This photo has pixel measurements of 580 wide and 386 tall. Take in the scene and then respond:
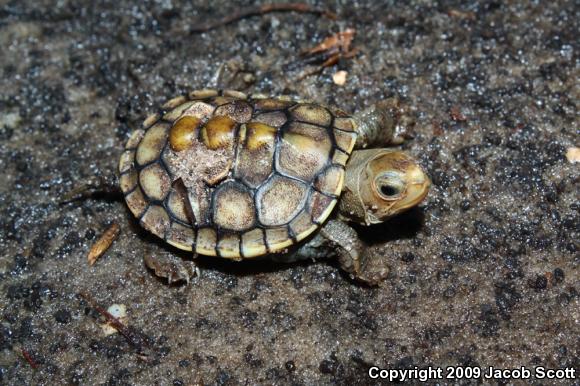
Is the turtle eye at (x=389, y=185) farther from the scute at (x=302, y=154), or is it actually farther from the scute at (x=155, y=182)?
the scute at (x=155, y=182)

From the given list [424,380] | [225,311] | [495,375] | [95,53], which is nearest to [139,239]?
[225,311]

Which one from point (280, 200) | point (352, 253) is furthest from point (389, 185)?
point (280, 200)

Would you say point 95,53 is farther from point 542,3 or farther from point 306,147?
point 542,3

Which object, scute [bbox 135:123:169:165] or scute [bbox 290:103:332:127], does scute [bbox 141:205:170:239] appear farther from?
scute [bbox 290:103:332:127]

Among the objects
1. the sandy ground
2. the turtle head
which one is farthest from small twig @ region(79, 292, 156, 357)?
the turtle head

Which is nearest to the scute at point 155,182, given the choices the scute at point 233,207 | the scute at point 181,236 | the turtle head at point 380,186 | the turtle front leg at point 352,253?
the scute at point 181,236

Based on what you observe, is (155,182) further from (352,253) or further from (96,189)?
(352,253)
